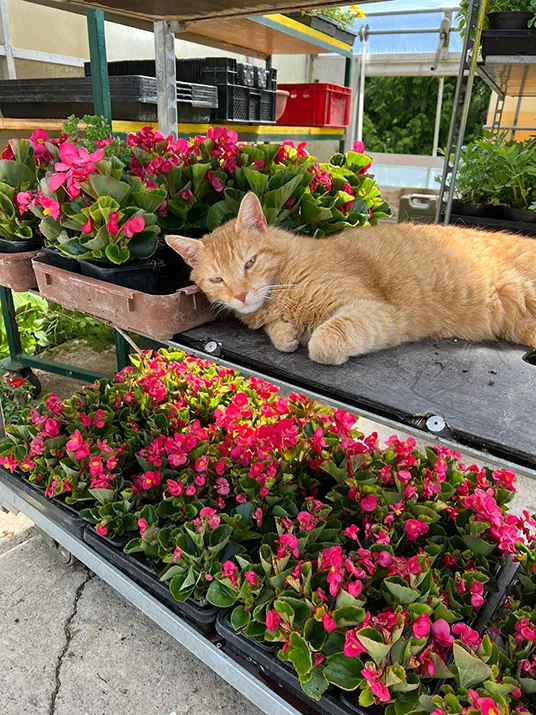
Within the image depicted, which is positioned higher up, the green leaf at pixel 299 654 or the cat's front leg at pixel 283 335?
the cat's front leg at pixel 283 335

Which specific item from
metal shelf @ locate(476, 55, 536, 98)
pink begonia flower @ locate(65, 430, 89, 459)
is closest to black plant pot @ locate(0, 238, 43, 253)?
pink begonia flower @ locate(65, 430, 89, 459)

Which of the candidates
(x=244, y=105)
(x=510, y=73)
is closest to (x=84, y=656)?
(x=244, y=105)

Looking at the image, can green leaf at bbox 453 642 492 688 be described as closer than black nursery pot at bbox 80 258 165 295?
Yes

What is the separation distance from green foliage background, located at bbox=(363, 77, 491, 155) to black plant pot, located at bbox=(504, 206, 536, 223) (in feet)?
23.9

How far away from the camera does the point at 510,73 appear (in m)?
2.58

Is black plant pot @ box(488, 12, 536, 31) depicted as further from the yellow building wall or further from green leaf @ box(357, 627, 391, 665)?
the yellow building wall

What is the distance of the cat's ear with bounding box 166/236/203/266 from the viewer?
4.00 feet

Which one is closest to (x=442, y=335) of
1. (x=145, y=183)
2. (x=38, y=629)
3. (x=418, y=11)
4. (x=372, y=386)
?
(x=372, y=386)

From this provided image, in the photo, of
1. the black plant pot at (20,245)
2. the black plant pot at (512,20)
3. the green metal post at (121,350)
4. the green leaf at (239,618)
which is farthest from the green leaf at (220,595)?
the black plant pot at (512,20)

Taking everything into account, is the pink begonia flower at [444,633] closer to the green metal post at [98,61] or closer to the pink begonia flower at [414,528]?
the pink begonia flower at [414,528]

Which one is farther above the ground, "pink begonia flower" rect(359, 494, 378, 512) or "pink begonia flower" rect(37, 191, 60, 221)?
"pink begonia flower" rect(37, 191, 60, 221)

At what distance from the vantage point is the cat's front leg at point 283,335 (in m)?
1.12

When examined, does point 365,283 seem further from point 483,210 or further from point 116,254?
point 483,210

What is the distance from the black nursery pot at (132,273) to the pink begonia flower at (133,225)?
0.27 feet
